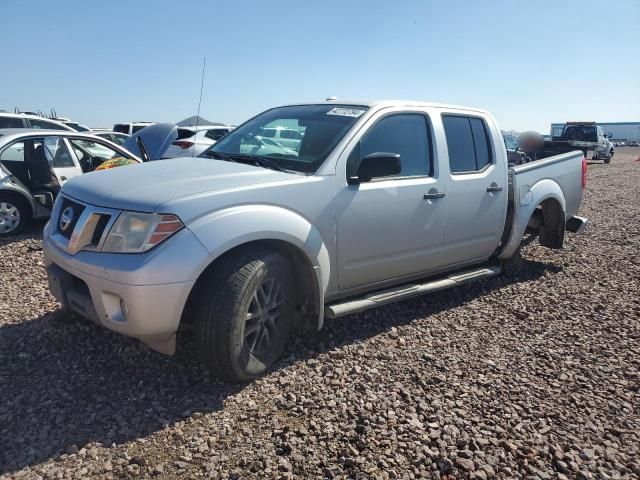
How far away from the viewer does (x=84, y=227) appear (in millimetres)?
2910

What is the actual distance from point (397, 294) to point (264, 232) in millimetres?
1347

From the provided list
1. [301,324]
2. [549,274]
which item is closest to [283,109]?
[301,324]

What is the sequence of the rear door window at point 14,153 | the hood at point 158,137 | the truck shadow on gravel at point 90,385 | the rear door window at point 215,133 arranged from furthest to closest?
the rear door window at point 215,133 → the hood at point 158,137 → the rear door window at point 14,153 → the truck shadow on gravel at point 90,385

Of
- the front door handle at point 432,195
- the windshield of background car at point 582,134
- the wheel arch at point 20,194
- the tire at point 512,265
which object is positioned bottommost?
the tire at point 512,265

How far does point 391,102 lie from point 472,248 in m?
1.54

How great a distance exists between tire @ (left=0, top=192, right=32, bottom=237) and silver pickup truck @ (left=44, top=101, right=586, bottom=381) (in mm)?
3889

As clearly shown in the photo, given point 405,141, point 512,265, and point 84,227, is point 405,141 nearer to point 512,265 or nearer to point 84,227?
point 512,265

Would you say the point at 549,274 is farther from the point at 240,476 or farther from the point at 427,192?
the point at 240,476

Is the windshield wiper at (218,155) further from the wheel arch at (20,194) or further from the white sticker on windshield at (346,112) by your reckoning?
the wheel arch at (20,194)

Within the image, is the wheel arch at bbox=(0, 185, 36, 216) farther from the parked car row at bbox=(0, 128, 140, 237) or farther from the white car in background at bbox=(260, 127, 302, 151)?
the white car in background at bbox=(260, 127, 302, 151)

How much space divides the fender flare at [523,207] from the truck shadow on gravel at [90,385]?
66.4 inches

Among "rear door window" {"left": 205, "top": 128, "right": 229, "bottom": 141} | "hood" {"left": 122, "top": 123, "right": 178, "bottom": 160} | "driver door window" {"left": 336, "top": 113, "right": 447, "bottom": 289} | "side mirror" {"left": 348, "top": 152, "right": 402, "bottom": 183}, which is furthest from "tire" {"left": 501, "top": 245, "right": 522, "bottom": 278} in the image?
"rear door window" {"left": 205, "top": 128, "right": 229, "bottom": 141}

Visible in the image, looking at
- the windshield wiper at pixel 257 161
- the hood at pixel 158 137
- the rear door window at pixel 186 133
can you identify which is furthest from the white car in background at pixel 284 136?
the rear door window at pixel 186 133

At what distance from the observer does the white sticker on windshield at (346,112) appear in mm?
3795
